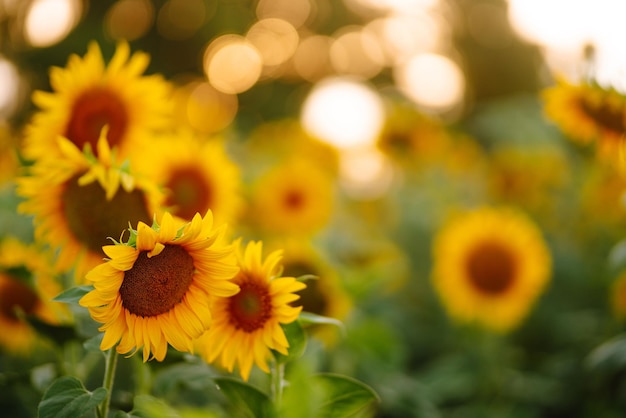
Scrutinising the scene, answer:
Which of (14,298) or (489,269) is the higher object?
(489,269)

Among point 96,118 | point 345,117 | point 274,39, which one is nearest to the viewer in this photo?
point 96,118

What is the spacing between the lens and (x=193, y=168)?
1699 mm

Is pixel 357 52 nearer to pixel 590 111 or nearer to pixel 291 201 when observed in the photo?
pixel 291 201

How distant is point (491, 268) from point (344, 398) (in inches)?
60.0

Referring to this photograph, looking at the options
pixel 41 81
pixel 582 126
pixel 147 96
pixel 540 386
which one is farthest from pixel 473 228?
pixel 41 81

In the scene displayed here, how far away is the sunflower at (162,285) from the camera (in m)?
0.83

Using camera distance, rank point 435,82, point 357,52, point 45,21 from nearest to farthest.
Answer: point 45,21 → point 435,82 → point 357,52

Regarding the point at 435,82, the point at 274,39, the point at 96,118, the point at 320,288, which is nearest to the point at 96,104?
the point at 96,118

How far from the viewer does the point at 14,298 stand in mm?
1556

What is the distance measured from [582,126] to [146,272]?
1182 millimetres

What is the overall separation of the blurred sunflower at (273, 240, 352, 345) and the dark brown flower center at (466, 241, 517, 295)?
2.23ft

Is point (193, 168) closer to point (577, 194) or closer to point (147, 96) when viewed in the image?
point (147, 96)

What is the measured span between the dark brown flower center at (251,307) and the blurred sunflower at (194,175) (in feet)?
1.80

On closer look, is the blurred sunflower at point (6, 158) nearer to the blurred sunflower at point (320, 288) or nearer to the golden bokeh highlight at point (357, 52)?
the blurred sunflower at point (320, 288)
